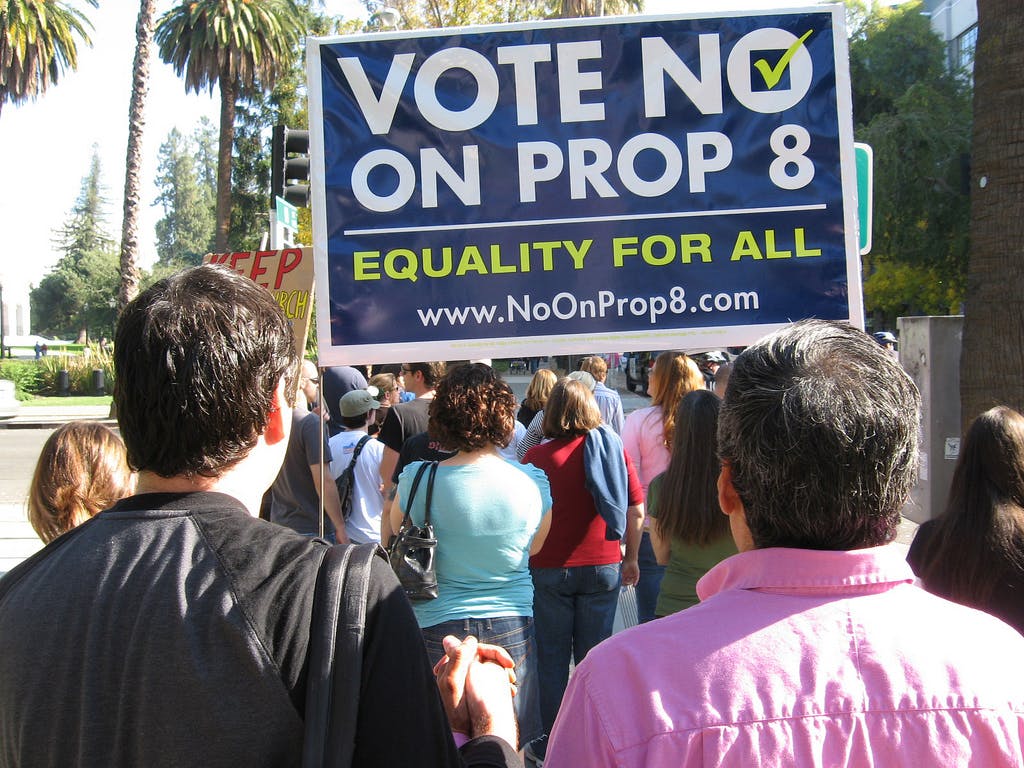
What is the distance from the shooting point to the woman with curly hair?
11.3 feet

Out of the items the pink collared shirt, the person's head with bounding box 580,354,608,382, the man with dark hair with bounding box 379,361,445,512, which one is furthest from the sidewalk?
the pink collared shirt

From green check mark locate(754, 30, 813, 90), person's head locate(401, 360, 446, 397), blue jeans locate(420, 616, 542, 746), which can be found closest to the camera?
green check mark locate(754, 30, 813, 90)

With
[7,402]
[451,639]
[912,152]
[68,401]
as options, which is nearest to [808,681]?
[451,639]

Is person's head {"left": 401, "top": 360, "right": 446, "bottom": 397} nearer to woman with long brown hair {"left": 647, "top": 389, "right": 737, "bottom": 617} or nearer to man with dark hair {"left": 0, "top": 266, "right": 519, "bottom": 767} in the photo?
woman with long brown hair {"left": 647, "top": 389, "right": 737, "bottom": 617}

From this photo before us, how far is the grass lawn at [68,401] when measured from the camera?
26481mm

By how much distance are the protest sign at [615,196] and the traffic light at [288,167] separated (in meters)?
4.17

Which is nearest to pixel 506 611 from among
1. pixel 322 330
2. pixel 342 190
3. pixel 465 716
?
pixel 322 330

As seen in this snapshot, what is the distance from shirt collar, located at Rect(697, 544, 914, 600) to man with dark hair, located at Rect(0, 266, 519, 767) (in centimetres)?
53

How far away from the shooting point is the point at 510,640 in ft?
11.4

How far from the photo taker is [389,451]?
5.30m

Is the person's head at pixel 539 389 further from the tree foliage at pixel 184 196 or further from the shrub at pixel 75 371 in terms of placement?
the tree foliage at pixel 184 196

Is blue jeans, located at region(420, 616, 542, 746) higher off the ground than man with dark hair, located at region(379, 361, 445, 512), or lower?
lower

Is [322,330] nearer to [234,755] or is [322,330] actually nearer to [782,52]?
[782,52]

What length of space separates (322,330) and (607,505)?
1674mm
